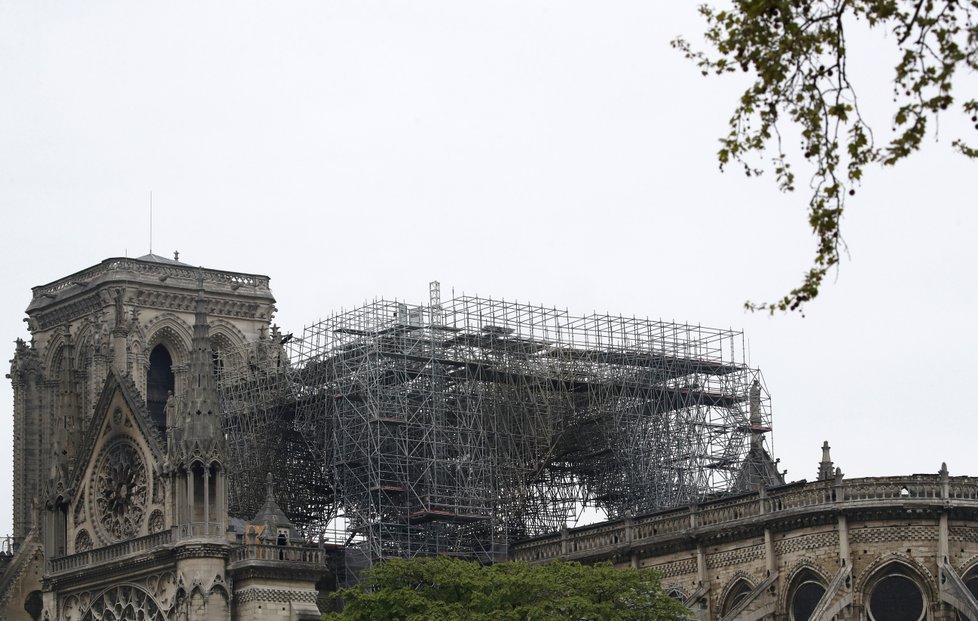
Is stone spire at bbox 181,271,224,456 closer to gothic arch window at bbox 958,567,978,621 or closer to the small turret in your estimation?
the small turret

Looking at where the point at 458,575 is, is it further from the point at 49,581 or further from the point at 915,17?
the point at 915,17

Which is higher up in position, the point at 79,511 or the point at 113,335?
the point at 113,335

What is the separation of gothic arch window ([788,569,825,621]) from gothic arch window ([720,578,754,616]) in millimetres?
2727

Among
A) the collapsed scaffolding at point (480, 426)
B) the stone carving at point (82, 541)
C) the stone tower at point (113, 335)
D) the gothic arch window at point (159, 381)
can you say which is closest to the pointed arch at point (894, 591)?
the collapsed scaffolding at point (480, 426)

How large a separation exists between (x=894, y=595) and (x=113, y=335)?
48.9 meters

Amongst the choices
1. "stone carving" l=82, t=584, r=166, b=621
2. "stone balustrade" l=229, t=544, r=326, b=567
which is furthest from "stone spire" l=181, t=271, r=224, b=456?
"stone carving" l=82, t=584, r=166, b=621

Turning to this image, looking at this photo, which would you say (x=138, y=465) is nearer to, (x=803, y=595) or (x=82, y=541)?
(x=82, y=541)

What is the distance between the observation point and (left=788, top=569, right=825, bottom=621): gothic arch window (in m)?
74.5

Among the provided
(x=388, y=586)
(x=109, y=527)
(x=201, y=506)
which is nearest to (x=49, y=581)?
(x=109, y=527)

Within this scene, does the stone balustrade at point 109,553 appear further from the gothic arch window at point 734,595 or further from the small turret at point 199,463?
the gothic arch window at point 734,595

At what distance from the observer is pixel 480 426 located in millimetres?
92625

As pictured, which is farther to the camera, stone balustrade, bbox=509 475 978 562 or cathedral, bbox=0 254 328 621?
cathedral, bbox=0 254 328 621

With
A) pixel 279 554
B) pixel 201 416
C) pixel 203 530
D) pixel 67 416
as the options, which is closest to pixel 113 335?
pixel 67 416

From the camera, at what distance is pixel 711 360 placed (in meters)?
103
